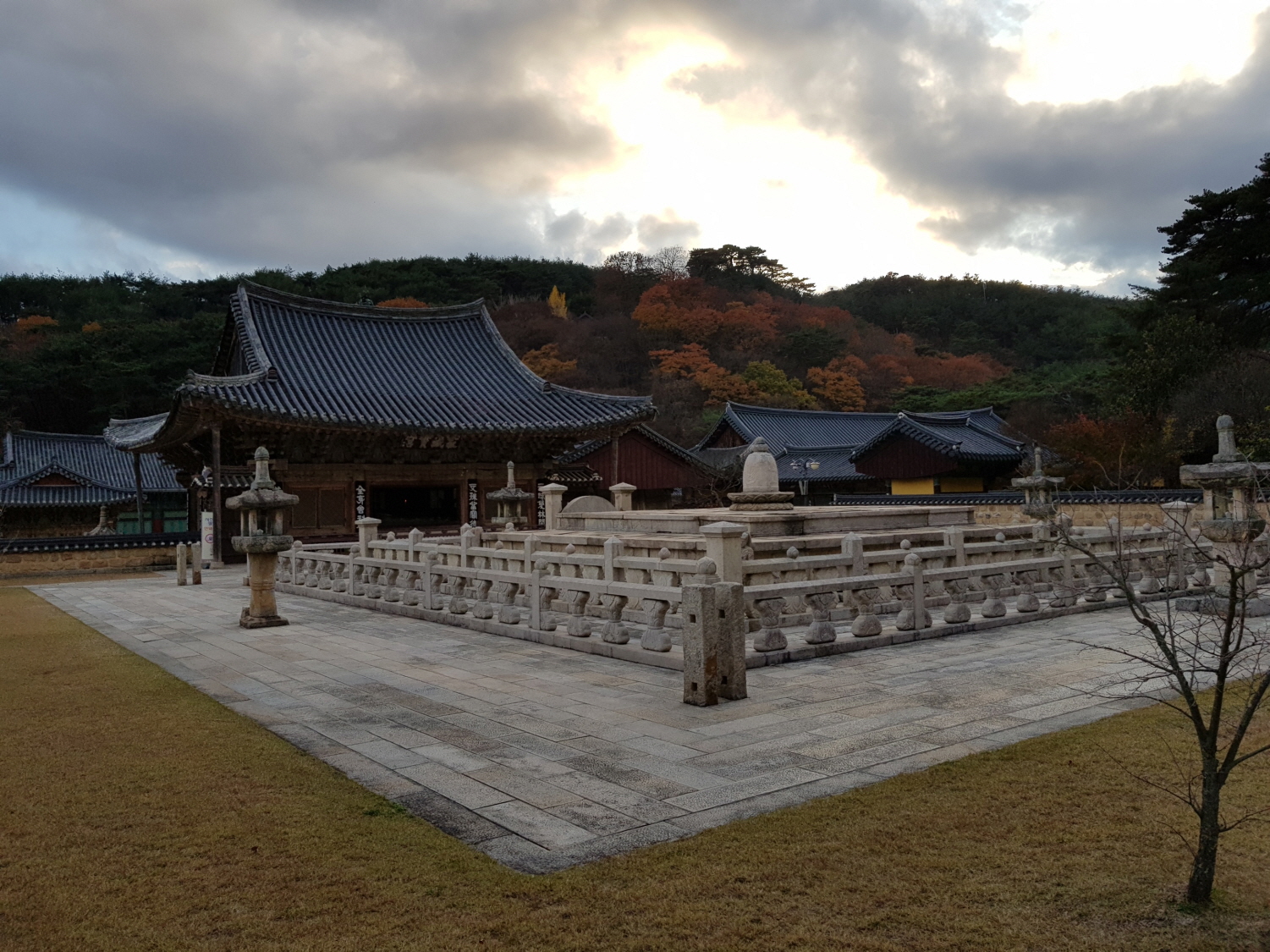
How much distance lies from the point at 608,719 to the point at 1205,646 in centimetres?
665

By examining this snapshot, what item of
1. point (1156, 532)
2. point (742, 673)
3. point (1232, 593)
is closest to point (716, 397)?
point (1156, 532)

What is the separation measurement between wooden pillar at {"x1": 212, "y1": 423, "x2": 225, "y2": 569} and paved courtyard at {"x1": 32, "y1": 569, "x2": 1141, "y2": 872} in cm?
1362

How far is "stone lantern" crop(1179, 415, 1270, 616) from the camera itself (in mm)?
10906

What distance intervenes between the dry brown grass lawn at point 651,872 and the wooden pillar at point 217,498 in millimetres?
19719

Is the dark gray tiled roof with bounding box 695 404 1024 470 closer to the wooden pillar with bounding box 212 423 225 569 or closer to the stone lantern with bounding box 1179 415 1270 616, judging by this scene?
the stone lantern with bounding box 1179 415 1270 616

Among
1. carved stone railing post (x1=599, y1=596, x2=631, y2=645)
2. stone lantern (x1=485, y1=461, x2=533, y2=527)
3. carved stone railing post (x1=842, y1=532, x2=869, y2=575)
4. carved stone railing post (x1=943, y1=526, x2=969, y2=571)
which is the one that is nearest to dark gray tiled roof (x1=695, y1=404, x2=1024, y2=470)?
stone lantern (x1=485, y1=461, x2=533, y2=527)

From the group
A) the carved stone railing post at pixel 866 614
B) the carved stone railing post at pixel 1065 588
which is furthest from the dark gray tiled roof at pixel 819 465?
the carved stone railing post at pixel 866 614

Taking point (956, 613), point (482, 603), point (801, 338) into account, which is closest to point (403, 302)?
point (801, 338)

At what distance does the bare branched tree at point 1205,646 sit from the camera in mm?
3445

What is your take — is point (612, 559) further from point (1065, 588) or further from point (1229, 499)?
point (1229, 499)

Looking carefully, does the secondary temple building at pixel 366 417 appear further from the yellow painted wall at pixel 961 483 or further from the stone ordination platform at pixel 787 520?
the yellow painted wall at pixel 961 483

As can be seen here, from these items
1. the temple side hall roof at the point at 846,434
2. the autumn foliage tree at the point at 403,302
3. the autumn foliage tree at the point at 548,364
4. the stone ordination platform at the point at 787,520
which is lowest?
the stone ordination platform at the point at 787,520

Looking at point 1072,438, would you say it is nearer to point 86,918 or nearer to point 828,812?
point 828,812

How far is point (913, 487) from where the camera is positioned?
38969 mm
